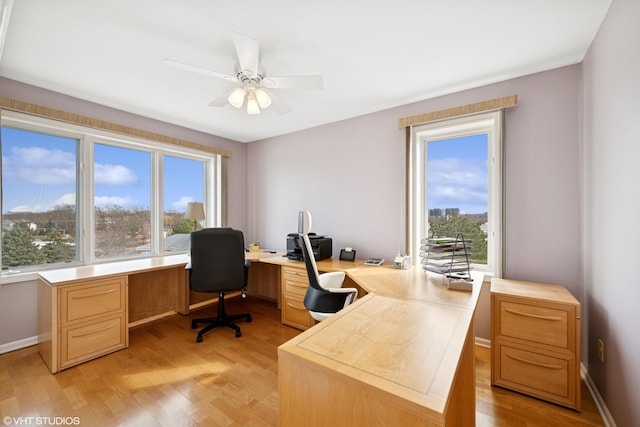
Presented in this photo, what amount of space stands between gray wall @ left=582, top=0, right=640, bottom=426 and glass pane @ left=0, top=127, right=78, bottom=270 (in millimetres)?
4464

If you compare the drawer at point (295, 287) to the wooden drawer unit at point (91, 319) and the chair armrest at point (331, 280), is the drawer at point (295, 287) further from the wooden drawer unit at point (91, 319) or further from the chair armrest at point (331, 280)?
the wooden drawer unit at point (91, 319)

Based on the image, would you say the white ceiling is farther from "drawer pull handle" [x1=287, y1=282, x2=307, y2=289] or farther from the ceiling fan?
"drawer pull handle" [x1=287, y1=282, x2=307, y2=289]

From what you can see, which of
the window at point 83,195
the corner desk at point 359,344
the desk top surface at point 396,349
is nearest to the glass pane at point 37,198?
the window at point 83,195

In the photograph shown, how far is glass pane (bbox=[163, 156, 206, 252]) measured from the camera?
3.59m

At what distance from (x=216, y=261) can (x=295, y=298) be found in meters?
0.95

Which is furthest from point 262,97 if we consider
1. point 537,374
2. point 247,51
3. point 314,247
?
point 537,374

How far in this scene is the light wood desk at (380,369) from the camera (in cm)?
76

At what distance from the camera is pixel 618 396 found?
1.50m

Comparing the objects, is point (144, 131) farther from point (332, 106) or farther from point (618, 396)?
point (618, 396)

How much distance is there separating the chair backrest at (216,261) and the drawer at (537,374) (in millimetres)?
2364

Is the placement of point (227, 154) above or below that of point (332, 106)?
below

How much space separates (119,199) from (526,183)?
4.27m

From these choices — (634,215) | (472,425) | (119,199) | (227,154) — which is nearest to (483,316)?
(472,425)

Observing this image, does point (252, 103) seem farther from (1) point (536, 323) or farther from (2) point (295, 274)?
(1) point (536, 323)
